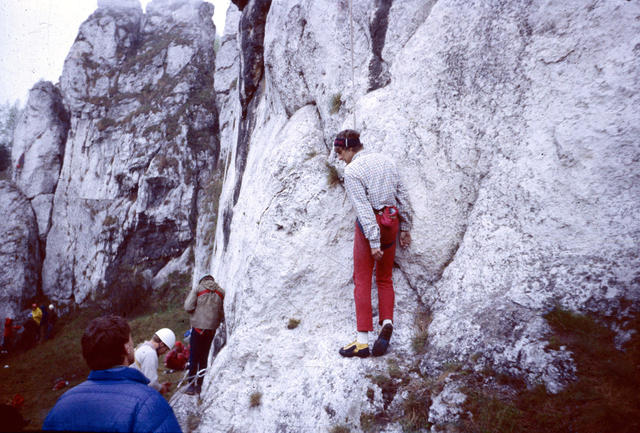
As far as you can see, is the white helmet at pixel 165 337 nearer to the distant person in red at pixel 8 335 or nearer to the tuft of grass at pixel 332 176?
the tuft of grass at pixel 332 176

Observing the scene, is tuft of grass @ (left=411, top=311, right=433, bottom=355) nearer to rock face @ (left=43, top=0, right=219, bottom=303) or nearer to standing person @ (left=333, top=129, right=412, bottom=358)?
standing person @ (left=333, top=129, right=412, bottom=358)

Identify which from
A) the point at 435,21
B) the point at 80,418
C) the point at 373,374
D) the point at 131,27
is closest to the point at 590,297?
the point at 373,374

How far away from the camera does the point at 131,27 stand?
34.9 m

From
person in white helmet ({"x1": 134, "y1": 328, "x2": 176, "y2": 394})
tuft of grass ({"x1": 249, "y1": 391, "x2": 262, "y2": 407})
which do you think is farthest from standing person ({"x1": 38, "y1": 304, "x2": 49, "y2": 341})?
tuft of grass ({"x1": 249, "y1": 391, "x2": 262, "y2": 407})

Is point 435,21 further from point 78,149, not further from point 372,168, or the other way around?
point 78,149

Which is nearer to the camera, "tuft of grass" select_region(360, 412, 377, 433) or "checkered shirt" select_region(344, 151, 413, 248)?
"tuft of grass" select_region(360, 412, 377, 433)

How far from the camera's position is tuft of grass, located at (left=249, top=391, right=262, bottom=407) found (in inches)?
182

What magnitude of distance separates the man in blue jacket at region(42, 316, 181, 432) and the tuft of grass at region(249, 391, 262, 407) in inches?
111

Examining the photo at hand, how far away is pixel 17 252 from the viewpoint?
88.1 feet

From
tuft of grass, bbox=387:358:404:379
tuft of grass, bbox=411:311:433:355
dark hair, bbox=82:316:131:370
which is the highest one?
dark hair, bbox=82:316:131:370

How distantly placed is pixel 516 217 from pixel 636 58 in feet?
6.57

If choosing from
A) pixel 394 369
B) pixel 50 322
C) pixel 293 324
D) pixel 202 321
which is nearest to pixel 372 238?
pixel 394 369

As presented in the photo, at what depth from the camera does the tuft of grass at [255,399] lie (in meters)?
4.63

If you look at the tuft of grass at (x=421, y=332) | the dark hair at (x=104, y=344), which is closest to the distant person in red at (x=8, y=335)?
the dark hair at (x=104, y=344)
